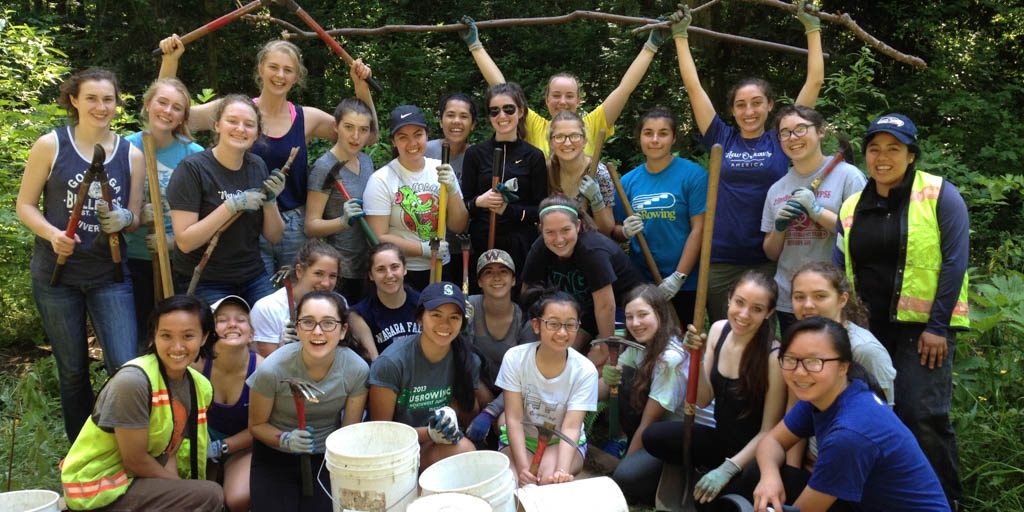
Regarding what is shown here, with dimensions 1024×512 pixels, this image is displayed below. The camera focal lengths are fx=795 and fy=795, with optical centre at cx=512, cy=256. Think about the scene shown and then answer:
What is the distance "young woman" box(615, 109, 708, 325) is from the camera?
4867mm

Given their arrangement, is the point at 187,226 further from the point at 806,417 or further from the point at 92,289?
the point at 806,417

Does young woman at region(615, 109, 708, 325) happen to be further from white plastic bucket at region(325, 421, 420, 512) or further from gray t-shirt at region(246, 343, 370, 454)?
white plastic bucket at region(325, 421, 420, 512)

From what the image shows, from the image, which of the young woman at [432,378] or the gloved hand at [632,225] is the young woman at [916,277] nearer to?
the gloved hand at [632,225]

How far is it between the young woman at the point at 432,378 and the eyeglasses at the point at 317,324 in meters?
0.34

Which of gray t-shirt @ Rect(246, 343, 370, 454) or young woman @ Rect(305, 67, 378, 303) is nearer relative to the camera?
gray t-shirt @ Rect(246, 343, 370, 454)

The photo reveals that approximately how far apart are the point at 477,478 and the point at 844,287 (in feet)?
6.16

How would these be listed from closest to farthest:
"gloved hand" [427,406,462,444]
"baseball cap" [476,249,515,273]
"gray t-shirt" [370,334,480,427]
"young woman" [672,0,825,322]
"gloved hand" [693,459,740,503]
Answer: "gloved hand" [693,459,740,503] < "gloved hand" [427,406,462,444] < "gray t-shirt" [370,334,480,427] < "baseball cap" [476,249,515,273] < "young woman" [672,0,825,322]

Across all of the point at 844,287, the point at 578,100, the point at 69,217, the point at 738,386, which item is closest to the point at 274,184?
the point at 69,217

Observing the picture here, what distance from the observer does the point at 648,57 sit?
5.43 meters

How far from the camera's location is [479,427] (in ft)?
14.0

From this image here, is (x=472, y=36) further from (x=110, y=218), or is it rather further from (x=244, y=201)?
(x=110, y=218)

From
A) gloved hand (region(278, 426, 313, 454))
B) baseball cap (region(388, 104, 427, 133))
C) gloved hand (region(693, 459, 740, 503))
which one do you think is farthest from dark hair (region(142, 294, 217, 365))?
gloved hand (region(693, 459, 740, 503))

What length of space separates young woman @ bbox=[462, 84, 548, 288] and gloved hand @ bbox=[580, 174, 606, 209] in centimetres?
26

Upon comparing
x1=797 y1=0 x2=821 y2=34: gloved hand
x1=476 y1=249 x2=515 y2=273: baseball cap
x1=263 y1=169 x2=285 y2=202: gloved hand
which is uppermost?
x1=797 y1=0 x2=821 y2=34: gloved hand
